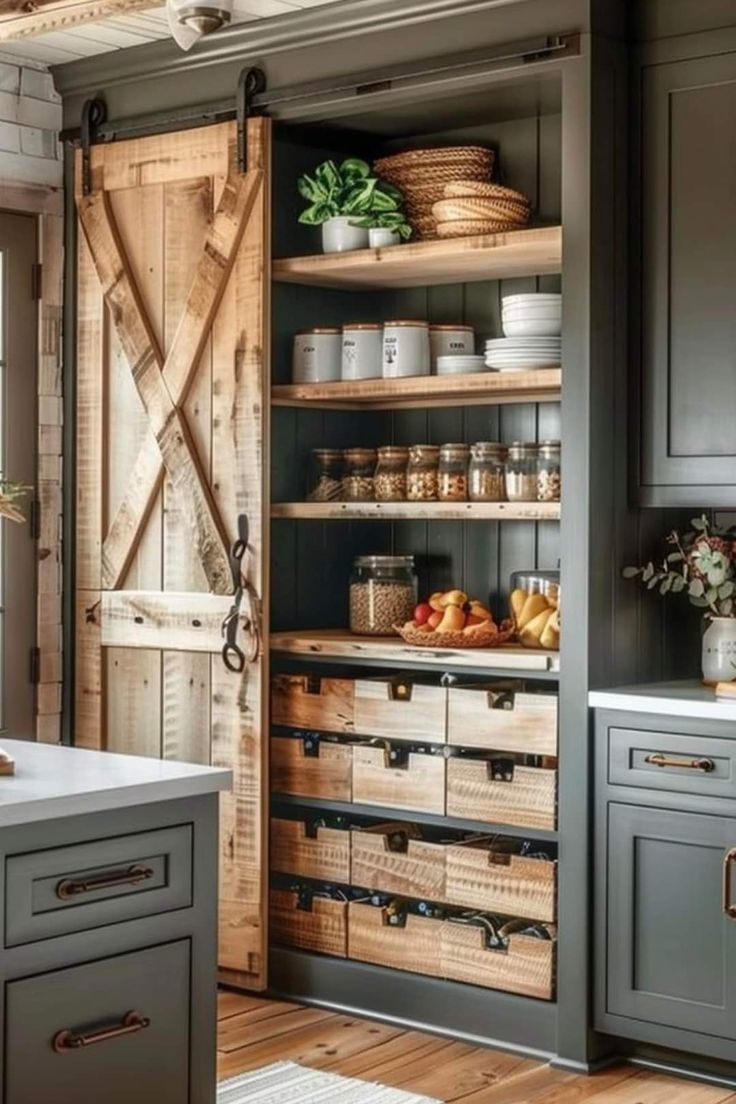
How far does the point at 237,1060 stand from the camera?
423cm

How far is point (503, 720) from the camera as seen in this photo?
173 inches

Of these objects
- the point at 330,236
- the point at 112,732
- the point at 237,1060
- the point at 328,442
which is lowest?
the point at 237,1060

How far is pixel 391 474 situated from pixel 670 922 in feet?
4.82

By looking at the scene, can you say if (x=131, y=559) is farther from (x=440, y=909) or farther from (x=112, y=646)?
(x=440, y=909)

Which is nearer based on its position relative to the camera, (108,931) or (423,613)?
(108,931)

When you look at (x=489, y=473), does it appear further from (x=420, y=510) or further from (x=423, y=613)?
(x=423, y=613)

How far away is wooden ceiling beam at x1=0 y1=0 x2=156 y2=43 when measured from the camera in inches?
130

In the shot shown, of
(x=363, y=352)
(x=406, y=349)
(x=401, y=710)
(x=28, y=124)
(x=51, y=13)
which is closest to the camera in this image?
(x=51, y=13)

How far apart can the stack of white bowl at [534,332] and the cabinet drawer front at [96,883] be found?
6.22 feet

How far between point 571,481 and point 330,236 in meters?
1.11

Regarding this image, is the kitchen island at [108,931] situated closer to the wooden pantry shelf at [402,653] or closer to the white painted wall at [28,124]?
the wooden pantry shelf at [402,653]

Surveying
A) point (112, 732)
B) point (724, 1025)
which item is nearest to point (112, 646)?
point (112, 732)

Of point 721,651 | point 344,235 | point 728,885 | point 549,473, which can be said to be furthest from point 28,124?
point 728,885

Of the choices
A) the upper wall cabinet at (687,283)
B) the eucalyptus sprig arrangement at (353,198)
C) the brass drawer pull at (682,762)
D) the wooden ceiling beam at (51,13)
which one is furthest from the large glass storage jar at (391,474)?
the wooden ceiling beam at (51,13)
